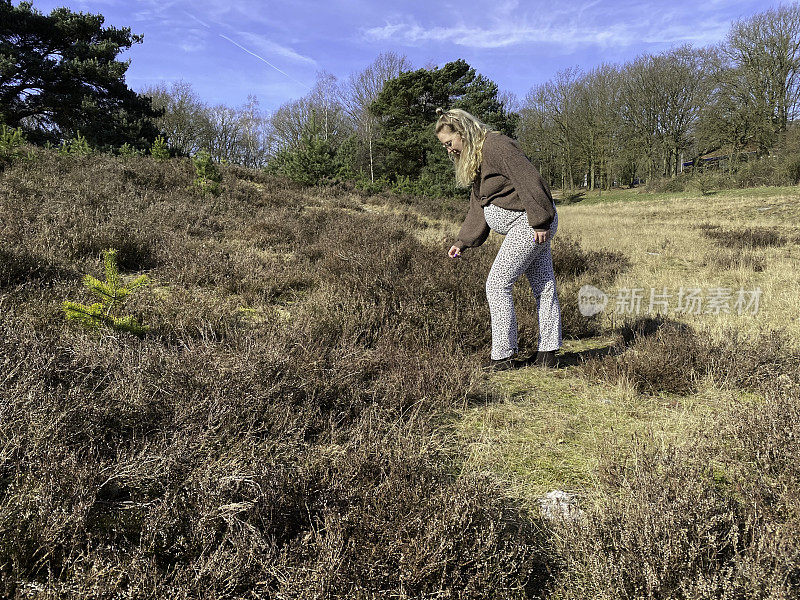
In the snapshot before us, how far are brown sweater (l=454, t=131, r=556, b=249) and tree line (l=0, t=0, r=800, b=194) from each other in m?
11.5

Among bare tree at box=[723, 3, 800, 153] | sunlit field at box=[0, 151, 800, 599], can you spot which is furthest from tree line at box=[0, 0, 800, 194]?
sunlit field at box=[0, 151, 800, 599]

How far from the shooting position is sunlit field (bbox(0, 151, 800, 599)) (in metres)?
1.25

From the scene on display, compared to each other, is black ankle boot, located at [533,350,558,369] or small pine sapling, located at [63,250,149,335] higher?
small pine sapling, located at [63,250,149,335]

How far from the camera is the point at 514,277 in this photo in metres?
3.08

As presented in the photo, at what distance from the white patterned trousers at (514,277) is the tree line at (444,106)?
11602 millimetres

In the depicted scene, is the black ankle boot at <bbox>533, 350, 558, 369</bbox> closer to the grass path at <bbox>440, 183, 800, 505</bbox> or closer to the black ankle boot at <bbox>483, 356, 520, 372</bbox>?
the grass path at <bbox>440, 183, 800, 505</bbox>

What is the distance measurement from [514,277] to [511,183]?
63 centimetres

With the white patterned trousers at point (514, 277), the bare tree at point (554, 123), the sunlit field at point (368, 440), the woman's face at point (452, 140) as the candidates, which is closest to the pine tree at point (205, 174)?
the sunlit field at point (368, 440)

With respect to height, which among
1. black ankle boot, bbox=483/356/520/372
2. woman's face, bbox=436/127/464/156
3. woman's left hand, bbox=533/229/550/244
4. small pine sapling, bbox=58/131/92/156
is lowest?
black ankle boot, bbox=483/356/520/372

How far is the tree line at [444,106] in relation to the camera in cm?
1506

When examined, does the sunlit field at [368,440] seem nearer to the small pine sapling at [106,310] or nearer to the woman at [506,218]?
the small pine sapling at [106,310]

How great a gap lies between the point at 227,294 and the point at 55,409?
8.40 ft

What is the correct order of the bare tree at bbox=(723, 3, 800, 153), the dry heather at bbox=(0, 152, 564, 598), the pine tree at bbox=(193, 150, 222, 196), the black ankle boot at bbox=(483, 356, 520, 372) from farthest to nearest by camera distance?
1. the bare tree at bbox=(723, 3, 800, 153)
2. the pine tree at bbox=(193, 150, 222, 196)
3. the black ankle boot at bbox=(483, 356, 520, 372)
4. the dry heather at bbox=(0, 152, 564, 598)

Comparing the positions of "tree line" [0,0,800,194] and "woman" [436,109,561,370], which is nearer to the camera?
"woman" [436,109,561,370]
